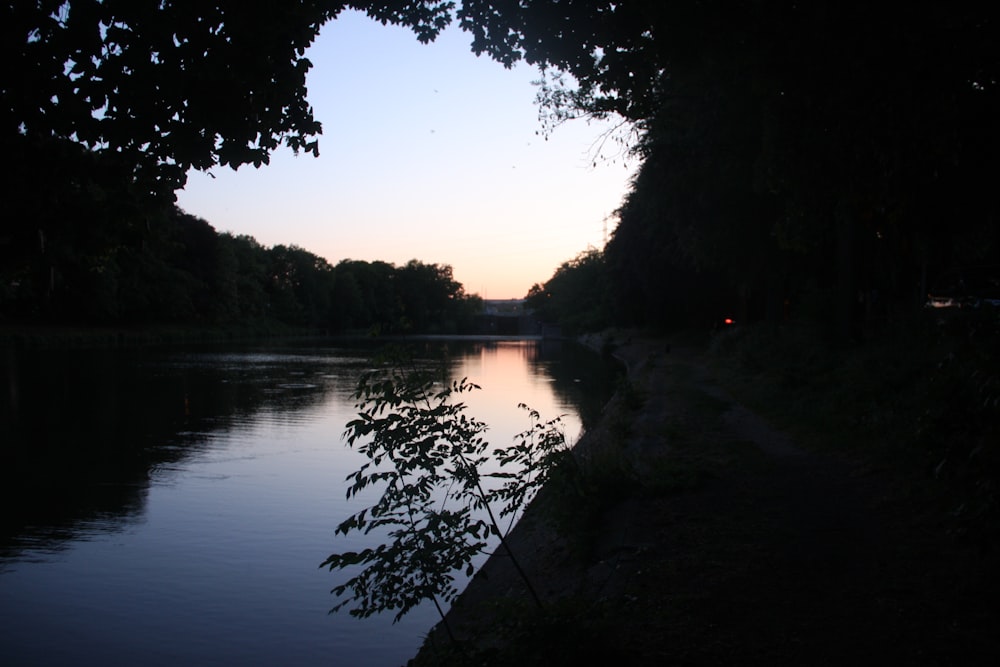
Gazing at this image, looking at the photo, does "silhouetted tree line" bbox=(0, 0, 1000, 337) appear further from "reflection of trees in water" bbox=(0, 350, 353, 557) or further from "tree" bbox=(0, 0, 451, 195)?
"reflection of trees in water" bbox=(0, 350, 353, 557)

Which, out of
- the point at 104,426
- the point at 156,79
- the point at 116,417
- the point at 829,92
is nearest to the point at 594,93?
the point at 829,92

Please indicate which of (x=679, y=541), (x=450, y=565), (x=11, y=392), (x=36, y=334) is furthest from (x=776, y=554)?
(x=36, y=334)

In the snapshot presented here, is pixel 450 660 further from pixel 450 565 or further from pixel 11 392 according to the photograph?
pixel 11 392

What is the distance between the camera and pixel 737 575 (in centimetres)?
597

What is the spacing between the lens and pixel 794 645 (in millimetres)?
4730

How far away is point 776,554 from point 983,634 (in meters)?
1.80

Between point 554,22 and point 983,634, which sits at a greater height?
point 554,22

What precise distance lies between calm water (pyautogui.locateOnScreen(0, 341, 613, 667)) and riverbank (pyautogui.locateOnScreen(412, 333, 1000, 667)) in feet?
5.48

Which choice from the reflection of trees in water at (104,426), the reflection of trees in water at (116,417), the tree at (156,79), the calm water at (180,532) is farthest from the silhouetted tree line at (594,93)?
the reflection of trees in water at (104,426)

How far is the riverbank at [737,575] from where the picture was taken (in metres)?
4.66

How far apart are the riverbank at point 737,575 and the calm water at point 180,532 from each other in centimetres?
167

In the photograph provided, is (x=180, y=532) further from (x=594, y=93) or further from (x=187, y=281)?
(x=187, y=281)

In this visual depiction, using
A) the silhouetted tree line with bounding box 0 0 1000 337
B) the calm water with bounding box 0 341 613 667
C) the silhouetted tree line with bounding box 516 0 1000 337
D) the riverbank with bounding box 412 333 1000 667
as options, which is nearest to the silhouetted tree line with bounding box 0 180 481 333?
the silhouetted tree line with bounding box 0 0 1000 337

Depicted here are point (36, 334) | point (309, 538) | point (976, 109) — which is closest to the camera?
point (976, 109)
